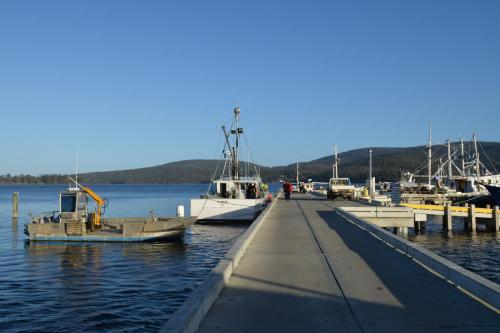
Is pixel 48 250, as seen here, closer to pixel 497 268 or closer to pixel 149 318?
pixel 149 318

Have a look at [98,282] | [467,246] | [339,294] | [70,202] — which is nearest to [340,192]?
[467,246]

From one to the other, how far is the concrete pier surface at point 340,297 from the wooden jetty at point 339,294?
0.01m

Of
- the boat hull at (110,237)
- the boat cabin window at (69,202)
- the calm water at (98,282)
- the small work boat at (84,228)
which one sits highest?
the boat cabin window at (69,202)

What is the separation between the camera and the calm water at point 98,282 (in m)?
13.6

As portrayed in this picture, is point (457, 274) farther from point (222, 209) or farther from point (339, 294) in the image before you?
point (222, 209)

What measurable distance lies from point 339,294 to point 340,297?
0.23 m

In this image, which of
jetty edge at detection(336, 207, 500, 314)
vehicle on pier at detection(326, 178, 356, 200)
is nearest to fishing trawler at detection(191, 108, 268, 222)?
vehicle on pier at detection(326, 178, 356, 200)

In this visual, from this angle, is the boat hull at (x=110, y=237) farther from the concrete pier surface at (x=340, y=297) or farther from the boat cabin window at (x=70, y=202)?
the concrete pier surface at (x=340, y=297)

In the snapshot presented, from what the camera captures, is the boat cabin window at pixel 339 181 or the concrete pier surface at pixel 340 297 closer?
the concrete pier surface at pixel 340 297

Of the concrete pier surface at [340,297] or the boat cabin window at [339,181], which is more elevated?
the boat cabin window at [339,181]

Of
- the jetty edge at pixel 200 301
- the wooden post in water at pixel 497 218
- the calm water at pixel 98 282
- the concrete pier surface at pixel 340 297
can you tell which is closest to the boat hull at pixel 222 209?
the calm water at pixel 98 282

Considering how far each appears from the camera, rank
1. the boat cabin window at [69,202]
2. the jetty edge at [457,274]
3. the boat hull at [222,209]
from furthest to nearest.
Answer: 1. the boat hull at [222,209]
2. the boat cabin window at [69,202]
3. the jetty edge at [457,274]

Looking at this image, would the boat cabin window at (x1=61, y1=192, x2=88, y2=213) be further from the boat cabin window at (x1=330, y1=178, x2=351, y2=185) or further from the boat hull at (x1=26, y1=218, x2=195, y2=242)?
the boat cabin window at (x1=330, y1=178, x2=351, y2=185)

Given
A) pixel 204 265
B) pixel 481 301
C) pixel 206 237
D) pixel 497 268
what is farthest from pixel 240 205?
pixel 481 301
